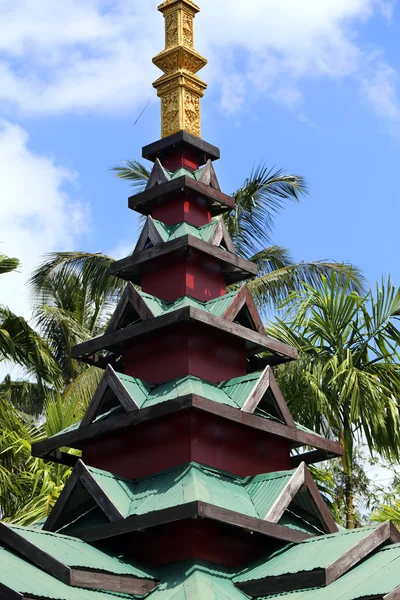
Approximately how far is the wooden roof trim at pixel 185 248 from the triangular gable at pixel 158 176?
1.40m

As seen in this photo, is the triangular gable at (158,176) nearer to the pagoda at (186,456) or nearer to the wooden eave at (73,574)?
the pagoda at (186,456)

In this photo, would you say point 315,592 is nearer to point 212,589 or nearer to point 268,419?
point 212,589

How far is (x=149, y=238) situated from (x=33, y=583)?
21.1 ft

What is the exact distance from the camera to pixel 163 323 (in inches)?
573

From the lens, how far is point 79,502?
45.8 feet

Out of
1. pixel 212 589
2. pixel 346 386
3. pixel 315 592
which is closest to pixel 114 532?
pixel 212 589

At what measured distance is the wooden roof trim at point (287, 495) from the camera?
13.1 meters

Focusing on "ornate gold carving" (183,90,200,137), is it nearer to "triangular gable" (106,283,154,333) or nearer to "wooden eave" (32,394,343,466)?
"triangular gable" (106,283,154,333)

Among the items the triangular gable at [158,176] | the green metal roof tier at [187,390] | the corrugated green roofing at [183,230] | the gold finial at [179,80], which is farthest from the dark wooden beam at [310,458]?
the gold finial at [179,80]

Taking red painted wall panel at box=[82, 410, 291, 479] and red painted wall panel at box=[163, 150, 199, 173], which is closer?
red painted wall panel at box=[82, 410, 291, 479]

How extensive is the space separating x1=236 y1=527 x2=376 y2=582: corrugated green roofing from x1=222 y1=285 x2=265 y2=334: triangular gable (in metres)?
3.58

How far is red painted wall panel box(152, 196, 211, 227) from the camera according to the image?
16.7 m

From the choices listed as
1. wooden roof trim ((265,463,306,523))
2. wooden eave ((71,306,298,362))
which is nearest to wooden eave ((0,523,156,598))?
wooden roof trim ((265,463,306,523))

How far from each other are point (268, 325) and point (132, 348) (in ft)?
15.4
